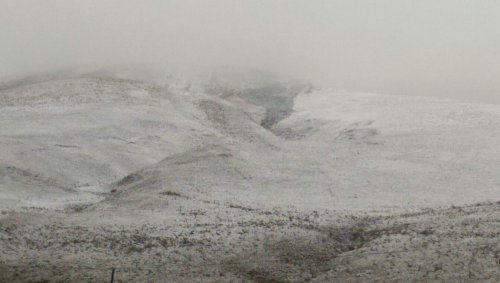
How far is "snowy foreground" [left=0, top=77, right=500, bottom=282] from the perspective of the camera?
34531 mm

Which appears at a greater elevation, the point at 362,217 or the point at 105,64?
the point at 105,64

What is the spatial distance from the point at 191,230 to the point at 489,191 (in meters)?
28.4

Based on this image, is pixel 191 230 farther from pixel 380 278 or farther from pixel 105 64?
pixel 105 64

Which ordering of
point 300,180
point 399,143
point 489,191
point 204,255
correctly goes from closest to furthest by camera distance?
point 204,255 < point 489,191 < point 300,180 < point 399,143

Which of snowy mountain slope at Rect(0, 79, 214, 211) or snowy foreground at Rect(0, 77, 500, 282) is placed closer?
snowy foreground at Rect(0, 77, 500, 282)

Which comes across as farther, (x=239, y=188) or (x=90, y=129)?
(x=90, y=129)

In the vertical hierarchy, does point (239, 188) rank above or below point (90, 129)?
below

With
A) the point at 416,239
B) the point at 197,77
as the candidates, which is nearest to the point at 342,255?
the point at 416,239

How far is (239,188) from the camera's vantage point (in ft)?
193

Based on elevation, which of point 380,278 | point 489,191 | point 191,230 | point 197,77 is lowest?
point 380,278

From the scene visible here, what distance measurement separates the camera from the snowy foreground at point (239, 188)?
34.5 meters

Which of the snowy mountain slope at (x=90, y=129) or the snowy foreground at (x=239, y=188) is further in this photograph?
the snowy mountain slope at (x=90, y=129)

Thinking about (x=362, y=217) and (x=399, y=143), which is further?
(x=399, y=143)

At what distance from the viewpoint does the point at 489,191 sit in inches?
2240
